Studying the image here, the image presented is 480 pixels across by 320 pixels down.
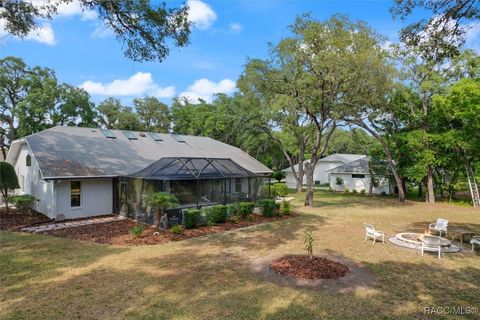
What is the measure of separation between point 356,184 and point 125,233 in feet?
91.2

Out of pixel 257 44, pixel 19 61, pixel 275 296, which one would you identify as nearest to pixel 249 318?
pixel 275 296

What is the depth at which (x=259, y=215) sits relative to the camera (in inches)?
671

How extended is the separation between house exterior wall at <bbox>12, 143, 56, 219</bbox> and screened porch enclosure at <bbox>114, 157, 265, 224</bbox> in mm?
3212

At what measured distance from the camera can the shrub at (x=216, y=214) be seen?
46.8 feet

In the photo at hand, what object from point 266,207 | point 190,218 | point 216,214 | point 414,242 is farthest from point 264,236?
point 414,242

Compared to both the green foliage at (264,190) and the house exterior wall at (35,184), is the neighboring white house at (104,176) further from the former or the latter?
the green foliage at (264,190)

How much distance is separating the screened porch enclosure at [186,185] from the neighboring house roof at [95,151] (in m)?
1.65

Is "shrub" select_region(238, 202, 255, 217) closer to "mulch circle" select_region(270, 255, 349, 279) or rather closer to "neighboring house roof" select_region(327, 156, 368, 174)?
"mulch circle" select_region(270, 255, 349, 279)

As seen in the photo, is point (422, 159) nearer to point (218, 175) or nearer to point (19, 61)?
point (218, 175)

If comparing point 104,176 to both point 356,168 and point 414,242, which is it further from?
point 356,168

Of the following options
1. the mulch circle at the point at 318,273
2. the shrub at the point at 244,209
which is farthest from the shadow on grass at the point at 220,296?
the shrub at the point at 244,209

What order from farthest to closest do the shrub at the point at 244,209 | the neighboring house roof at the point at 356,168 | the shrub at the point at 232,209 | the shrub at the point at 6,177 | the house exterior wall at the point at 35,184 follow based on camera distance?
the neighboring house roof at the point at 356,168, the shrub at the point at 244,209, the shrub at the point at 6,177, the shrub at the point at 232,209, the house exterior wall at the point at 35,184

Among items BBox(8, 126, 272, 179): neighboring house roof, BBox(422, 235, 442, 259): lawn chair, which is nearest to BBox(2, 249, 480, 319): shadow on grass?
BBox(422, 235, 442, 259): lawn chair

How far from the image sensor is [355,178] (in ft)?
111
